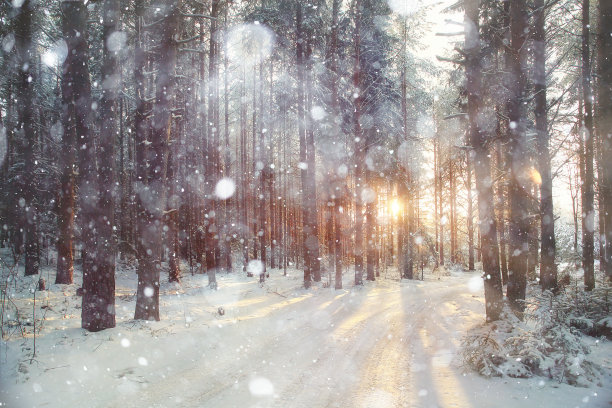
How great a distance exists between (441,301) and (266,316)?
7736 mm

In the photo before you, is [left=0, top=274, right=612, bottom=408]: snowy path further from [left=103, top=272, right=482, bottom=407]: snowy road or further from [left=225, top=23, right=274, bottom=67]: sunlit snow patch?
[left=225, top=23, right=274, bottom=67]: sunlit snow patch

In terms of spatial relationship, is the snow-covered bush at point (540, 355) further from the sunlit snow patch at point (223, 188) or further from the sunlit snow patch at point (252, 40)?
the sunlit snow patch at point (223, 188)

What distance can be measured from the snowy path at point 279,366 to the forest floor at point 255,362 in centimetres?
2

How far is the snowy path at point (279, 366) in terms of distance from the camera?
5.05 metres

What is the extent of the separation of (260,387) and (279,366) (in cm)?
98

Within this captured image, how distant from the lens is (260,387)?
543cm

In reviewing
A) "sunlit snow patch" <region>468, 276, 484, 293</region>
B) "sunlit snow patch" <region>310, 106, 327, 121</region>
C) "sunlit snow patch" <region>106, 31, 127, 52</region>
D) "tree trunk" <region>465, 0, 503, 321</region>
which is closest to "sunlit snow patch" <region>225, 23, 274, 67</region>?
"sunlit snow patch" <region>310, 106, 327, 121</region>

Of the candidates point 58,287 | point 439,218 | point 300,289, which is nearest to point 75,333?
point 58,287

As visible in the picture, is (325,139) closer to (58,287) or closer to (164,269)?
(164,269)

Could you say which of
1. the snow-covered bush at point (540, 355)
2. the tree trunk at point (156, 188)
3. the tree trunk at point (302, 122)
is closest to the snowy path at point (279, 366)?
the snow-covered bush at point (540, 355)

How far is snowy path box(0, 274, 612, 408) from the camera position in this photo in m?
5.05

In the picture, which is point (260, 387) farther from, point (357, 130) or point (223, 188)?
point (223, 188)

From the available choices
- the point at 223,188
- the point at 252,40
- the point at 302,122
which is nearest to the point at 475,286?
the point at 302,122

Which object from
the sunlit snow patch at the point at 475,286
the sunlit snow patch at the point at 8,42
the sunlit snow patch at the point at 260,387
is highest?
the sunlit snow patch at the point at 8,42
